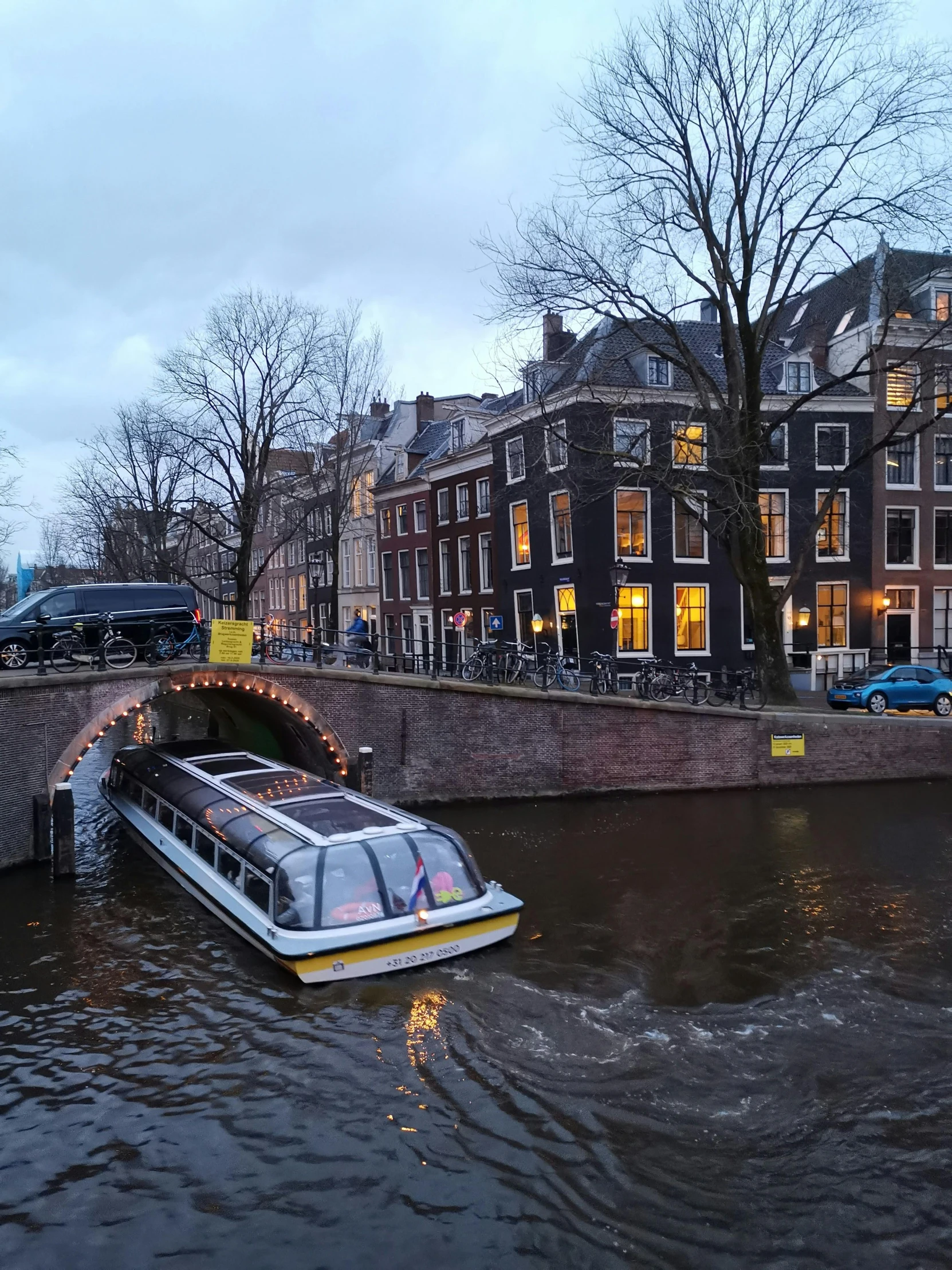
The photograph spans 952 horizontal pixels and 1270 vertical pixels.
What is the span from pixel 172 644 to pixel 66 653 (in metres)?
2.34

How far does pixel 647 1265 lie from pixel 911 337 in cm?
3276

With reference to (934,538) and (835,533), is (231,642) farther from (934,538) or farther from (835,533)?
(934,538)

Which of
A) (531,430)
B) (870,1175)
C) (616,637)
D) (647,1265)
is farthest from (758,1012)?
(531,430)

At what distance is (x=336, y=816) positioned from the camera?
12797 mm

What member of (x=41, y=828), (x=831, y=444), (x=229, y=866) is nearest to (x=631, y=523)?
(x=831, y=444)

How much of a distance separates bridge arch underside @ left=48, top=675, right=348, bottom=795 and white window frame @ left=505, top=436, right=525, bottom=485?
40.9 ft

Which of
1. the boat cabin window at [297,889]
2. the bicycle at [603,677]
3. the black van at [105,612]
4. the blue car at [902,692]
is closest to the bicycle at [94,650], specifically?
the black van at [105,612]

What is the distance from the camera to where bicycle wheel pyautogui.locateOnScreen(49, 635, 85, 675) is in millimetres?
18109

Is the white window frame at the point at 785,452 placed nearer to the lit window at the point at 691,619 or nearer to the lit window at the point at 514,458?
the lit window at the point at 691,619

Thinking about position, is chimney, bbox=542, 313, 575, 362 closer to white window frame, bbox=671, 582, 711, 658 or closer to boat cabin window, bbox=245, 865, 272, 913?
white window frame, bbox=671, 582, 711, 658

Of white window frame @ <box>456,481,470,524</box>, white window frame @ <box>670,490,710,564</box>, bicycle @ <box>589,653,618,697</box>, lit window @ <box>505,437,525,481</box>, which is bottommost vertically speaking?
bicycle @ <box>589,653,618,697</box>

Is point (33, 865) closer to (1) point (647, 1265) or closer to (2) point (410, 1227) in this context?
(2) point (410, 1227)

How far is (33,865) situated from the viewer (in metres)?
16.7

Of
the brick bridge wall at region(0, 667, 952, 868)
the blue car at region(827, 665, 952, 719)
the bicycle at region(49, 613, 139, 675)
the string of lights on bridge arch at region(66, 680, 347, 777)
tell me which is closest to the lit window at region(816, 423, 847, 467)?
the blue car at region(827, 665, 952, 719)
